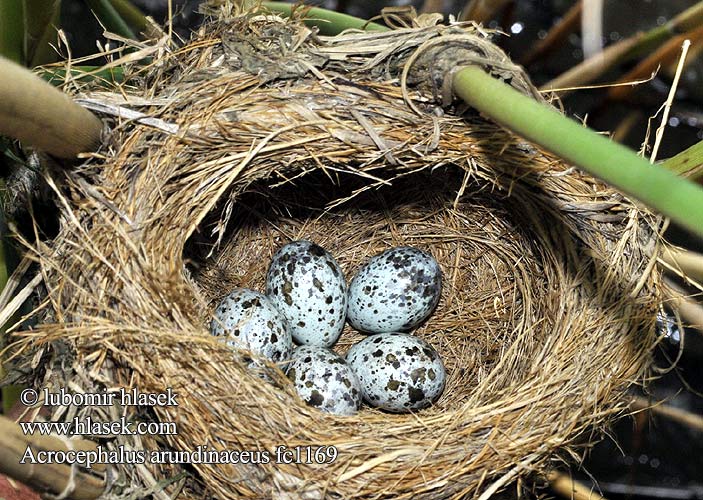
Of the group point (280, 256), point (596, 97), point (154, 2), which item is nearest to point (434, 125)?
point (280, 256)

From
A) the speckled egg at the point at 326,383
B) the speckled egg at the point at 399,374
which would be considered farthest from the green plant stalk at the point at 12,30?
the speckled egg at the point at 399,374

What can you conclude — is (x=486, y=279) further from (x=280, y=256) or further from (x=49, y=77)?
(x=49, y=77)

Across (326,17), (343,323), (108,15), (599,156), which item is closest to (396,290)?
(343,323)

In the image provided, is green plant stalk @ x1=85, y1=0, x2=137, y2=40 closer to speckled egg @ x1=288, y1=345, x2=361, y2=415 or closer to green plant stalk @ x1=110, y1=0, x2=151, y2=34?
green plant stalk @ x1=110, y1=0, x2=151, y2=34

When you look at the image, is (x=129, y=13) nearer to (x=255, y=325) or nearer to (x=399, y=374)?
(x=255, y=325)

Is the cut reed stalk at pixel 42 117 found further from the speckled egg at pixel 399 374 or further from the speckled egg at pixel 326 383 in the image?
the speckled egg at pixel 399 374

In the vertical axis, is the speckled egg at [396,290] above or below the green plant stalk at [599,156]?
below
